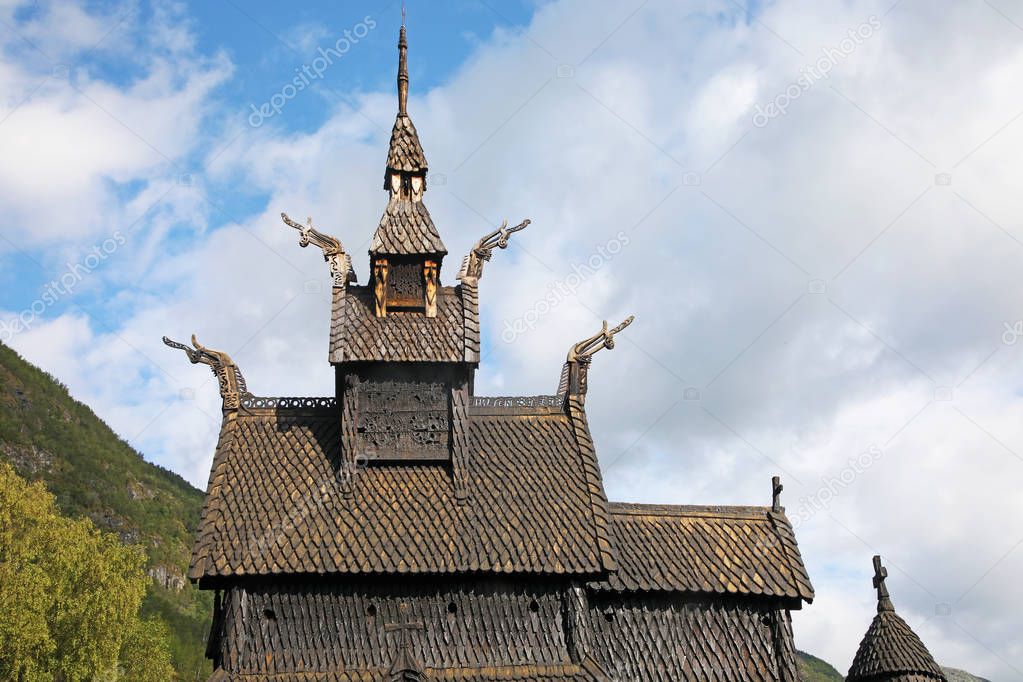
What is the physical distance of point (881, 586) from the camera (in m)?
22.1

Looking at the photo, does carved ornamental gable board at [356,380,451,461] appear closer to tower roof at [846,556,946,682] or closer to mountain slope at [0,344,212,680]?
tower roof at [846,556,946,682]

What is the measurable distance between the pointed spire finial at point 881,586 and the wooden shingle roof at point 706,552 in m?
2.01

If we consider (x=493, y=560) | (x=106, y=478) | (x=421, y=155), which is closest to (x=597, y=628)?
(x=493, y=560)

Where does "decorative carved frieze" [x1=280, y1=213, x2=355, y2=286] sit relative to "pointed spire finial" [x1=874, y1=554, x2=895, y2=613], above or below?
above

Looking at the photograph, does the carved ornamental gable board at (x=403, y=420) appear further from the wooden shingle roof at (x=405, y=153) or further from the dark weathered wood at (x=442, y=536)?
the wooden shingle roof at (x=405, y=153)

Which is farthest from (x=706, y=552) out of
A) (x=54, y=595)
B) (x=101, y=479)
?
(x=101, y=479)

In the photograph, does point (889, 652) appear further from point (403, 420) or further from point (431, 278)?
point (431, 278)

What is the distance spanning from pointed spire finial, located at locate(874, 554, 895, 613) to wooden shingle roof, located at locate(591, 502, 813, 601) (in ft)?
6.60

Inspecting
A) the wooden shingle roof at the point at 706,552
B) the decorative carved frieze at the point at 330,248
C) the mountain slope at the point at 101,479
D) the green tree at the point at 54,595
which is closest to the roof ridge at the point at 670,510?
the wooden shingle roof at the point at 706,552

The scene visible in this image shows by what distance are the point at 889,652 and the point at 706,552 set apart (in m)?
4.17

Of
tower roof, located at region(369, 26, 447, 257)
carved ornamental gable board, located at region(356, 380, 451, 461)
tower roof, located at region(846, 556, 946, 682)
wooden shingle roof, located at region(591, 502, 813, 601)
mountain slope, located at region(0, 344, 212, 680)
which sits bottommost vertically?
tower roof, located at region(846, 556, 946, 682)

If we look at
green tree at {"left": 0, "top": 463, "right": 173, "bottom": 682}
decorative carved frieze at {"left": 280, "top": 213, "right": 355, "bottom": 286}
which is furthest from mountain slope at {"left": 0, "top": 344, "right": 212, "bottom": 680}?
decorative carved frieze at {"left": 280, "top": 213, "right": 355, "bottom": 286}

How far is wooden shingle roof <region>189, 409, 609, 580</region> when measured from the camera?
19438 mm

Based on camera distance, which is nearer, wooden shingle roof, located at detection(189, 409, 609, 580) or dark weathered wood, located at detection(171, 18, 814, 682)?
dark weathered wood, located at detection(171, 18, 814, 682)
